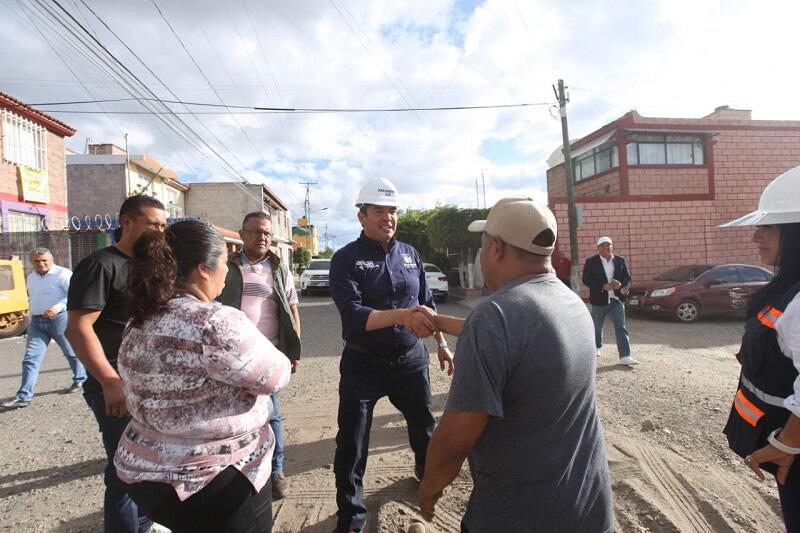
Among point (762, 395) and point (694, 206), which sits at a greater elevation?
point (694, 206)

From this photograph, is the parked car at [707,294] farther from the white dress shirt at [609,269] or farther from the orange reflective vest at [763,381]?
the orange reflective vest at [763,381]

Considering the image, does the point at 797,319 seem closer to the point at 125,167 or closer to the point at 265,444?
the point at 265,444

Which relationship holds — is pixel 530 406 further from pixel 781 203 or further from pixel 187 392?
pixel 781 203

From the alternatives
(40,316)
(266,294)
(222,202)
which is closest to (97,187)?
(222,202)

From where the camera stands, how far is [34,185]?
14289 mm

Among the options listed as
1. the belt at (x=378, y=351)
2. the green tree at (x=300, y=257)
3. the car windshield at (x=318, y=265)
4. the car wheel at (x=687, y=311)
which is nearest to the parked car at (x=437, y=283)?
the car windshield at (x=318, y=265)

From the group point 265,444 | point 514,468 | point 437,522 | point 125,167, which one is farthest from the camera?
point 125,167

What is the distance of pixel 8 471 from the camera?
372 cm

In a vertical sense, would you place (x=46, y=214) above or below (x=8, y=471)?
above

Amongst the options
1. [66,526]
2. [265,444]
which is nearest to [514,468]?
[265,444]

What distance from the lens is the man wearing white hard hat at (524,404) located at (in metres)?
1.33

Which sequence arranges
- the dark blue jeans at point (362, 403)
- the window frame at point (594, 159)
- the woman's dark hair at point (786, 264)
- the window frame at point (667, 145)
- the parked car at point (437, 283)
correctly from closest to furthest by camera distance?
the woman's dark hair at point (786, 264) → the dark blue jeans at point (362, 403) → the parked car at point (437, 283) → the window frame at point (667, 145) → the window frame at point (594, 159)

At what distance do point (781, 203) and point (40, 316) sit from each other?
6913mm

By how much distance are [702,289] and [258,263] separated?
35.0ft
